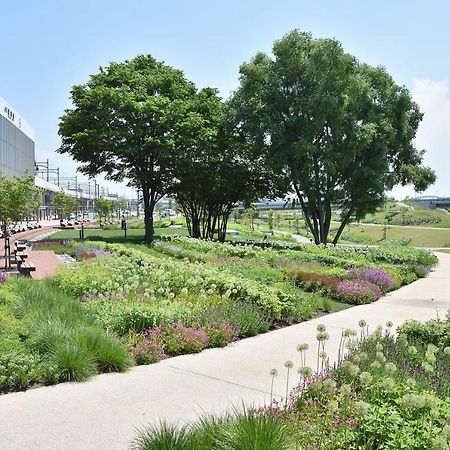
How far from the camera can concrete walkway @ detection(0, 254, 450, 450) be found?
4.26m

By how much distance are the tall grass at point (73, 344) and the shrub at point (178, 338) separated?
731 mm

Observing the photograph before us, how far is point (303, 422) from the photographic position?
13.3 ft

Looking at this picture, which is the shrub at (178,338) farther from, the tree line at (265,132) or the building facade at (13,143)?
the building facade at (13,143)

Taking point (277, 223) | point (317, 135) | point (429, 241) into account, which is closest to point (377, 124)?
point (317, 135)

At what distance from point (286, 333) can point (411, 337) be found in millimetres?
2118

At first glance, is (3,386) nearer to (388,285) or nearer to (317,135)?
(388,285)

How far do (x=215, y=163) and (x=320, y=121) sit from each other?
21.9 feet

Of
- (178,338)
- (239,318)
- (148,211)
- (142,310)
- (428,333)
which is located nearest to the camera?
(428,333)

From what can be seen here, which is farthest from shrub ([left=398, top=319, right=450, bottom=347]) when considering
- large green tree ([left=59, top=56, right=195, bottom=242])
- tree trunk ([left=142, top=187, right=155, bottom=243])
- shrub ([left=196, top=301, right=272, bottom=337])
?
tree trunk ([left=142, top=187, right=155, bottom=243])

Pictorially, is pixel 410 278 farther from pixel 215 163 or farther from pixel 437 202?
pixel 437 202

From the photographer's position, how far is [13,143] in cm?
7000

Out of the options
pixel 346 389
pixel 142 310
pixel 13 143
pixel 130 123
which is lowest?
pixel 142 310

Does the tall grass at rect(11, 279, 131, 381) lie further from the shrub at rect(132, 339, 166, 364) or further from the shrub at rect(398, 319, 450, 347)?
the shrub at rect(398, 319, 450, 347)

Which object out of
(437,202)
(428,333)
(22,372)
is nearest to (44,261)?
(22,372)
